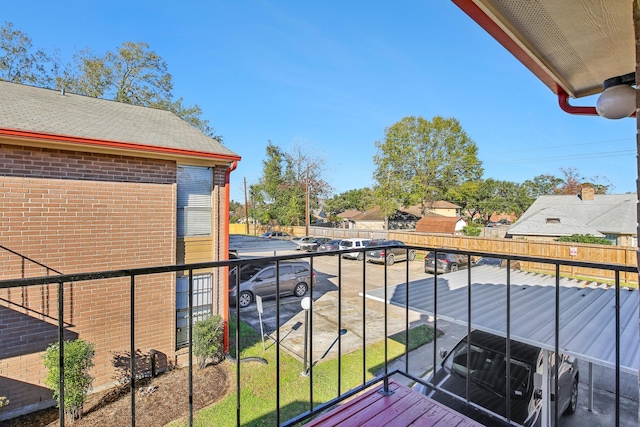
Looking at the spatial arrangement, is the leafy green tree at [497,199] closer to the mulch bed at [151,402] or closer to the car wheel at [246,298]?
the car wheel at [246,298]

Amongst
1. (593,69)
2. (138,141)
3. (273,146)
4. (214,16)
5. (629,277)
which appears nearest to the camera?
(593,69)

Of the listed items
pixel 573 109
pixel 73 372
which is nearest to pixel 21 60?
pixel 73 372

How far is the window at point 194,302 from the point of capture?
5.20m

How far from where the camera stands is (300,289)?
967 cm

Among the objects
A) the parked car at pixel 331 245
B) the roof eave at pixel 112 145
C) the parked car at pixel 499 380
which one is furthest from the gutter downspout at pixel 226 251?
the parked car at pixel 331 245

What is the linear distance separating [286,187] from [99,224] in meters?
26.4

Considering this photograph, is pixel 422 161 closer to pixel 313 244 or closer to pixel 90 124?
pixel 313 244

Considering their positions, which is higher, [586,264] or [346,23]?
[346,23]

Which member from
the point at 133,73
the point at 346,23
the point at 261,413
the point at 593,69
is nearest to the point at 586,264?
the point at 593,69

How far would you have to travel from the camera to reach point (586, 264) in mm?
1175

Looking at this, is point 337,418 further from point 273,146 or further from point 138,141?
point 273,146

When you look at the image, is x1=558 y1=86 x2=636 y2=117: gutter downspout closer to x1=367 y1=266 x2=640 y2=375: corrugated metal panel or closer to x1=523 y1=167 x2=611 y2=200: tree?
x1=367 y1=266 x2=640 y2=375: corrugated metal panel

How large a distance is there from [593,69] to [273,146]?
30.9 metres

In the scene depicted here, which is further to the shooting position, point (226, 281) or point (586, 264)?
point (226, 281)
